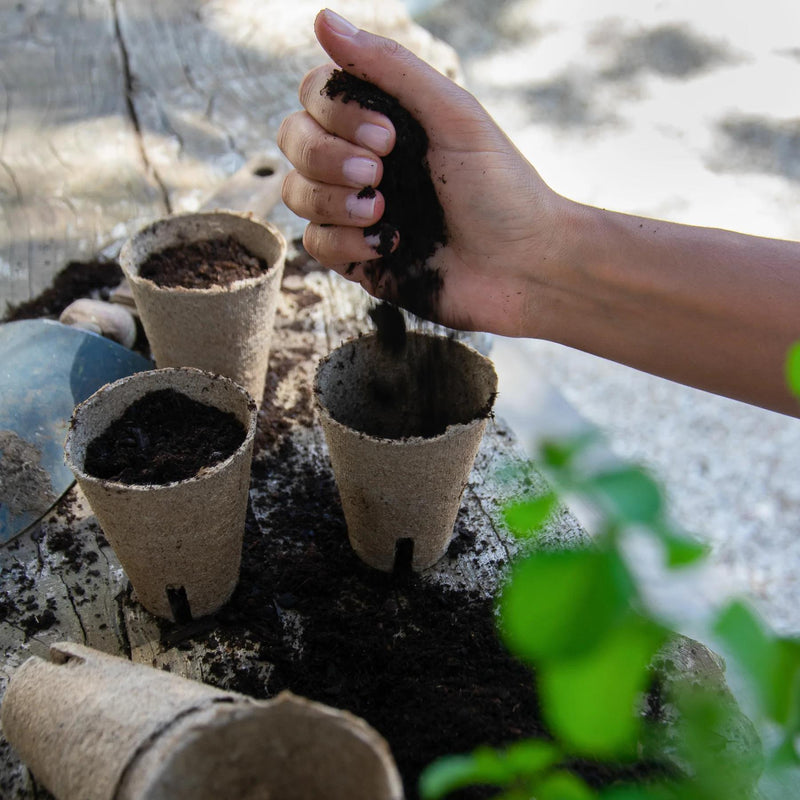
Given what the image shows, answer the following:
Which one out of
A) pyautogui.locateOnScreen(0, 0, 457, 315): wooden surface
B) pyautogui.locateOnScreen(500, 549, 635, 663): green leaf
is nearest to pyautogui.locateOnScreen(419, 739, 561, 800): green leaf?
pyautogui.locateOnScreen(500, 549, 635, 663): green leaf

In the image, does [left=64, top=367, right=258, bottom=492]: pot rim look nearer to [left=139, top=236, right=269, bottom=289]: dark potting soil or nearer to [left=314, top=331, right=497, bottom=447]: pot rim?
[left=314, top=331, right=497, bottom=447]: pot rim

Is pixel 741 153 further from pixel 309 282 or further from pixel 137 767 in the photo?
pixel 137 767

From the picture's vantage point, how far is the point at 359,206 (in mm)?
1374

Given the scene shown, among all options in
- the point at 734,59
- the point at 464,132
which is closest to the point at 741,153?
the point at 734,59

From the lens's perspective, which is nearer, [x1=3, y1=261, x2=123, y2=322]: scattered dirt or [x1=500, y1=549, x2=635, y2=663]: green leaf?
[x1=500, y1=549, x2=635, y2=663]: green leaf

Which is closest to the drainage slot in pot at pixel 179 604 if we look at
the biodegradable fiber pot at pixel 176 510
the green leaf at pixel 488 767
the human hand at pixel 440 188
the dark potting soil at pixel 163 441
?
the biodegradable fiber pot at pixel 176 510

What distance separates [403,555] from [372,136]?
73 centimetres

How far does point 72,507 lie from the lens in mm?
1546

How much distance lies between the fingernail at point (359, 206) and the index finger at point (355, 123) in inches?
3.1

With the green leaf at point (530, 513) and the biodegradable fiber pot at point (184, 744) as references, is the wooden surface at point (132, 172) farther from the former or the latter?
the green leaf at point (530, 513)

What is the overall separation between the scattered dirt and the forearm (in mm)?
1209

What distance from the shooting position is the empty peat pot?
128 cm

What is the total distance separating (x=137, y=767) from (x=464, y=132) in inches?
42.2

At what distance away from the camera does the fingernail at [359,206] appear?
1374 mm
